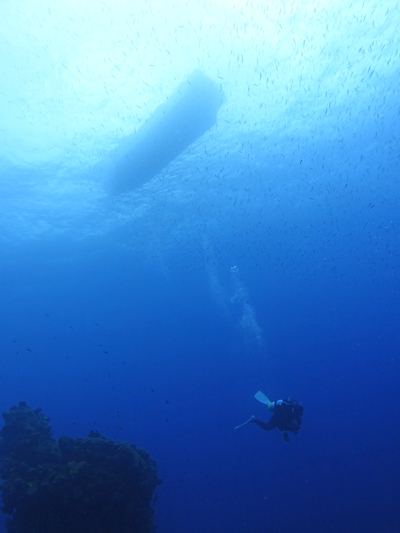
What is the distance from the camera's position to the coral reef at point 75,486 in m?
6.75

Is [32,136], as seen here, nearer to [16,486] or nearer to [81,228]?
[81,228]

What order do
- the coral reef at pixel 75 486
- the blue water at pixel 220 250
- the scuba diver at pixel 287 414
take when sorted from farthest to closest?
the blue water at pixel 220 250 < the scuba diver at pixel 287 414 < the coral reef at pixel 75 486

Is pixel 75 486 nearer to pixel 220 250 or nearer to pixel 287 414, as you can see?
pixel 287 414

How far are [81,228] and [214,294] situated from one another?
2876 cm

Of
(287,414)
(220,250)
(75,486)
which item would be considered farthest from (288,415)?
(220,250)

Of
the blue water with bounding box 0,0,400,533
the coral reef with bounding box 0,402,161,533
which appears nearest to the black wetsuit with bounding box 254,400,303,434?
the coral reef with bounding box 0,402,161,533

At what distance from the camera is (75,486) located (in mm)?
6906

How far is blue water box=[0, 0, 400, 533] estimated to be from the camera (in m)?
11.3

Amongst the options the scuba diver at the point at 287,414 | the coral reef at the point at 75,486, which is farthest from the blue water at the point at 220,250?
the coral reef at the point at 75,486

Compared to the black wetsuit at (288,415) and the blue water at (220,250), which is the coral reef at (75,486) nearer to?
the black wetsuit at (288,415)

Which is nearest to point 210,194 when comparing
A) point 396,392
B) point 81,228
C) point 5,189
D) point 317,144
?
point 317,144

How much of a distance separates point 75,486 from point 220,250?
1136 inches

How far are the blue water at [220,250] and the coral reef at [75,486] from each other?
13.1m

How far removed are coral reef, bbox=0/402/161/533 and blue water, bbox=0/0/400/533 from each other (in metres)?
13.1
